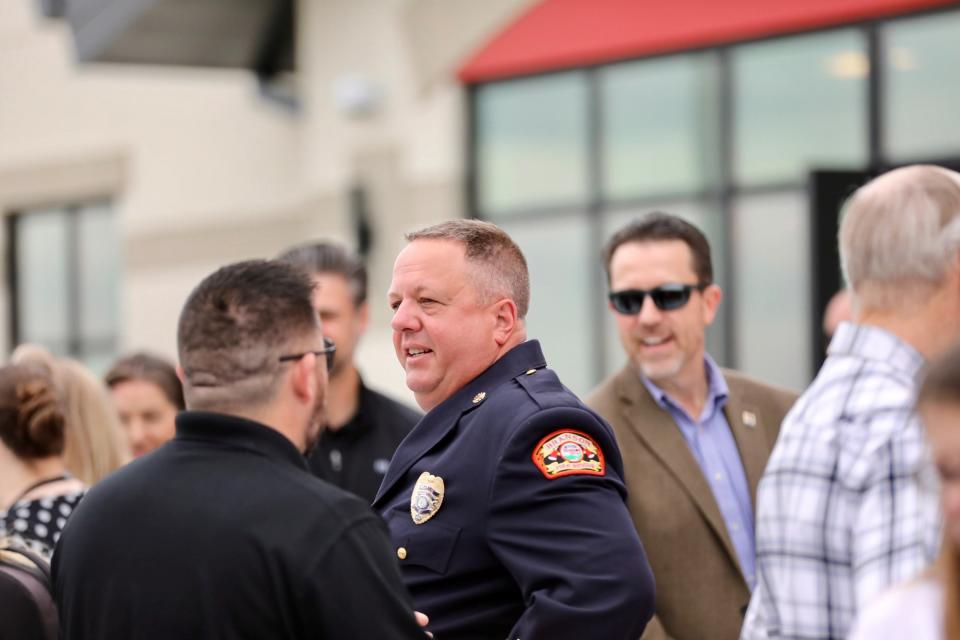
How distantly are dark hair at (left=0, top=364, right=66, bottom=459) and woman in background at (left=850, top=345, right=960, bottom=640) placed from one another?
2898 mm

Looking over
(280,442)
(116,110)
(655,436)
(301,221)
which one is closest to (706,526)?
(655,436)

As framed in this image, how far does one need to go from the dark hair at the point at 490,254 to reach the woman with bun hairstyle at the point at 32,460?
138cm

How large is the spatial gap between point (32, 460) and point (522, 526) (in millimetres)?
1870

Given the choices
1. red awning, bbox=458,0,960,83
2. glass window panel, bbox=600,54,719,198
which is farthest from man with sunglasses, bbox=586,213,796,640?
glass window panel, bbox=600,54,719,198

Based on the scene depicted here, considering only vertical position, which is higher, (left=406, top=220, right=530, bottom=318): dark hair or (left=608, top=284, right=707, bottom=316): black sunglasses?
(left=406, top=220, right=530, bottom=318): dark hair

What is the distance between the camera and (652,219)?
4.73 m

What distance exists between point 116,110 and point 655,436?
1087 centimetres

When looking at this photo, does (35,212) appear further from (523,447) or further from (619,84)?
(523,447)

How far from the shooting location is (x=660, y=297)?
4.65 m

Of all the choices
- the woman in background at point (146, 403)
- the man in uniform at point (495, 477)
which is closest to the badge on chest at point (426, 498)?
the man in uniform at point (495, 477)

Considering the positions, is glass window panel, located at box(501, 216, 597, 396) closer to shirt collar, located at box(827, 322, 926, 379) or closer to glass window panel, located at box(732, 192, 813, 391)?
glass window panel, located at box(732, 192, 813, 391)

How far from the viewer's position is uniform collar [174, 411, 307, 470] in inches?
106

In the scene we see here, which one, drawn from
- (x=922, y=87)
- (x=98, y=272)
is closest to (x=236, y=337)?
(x=922, y=87)

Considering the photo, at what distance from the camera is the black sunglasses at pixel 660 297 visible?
4.64 m
